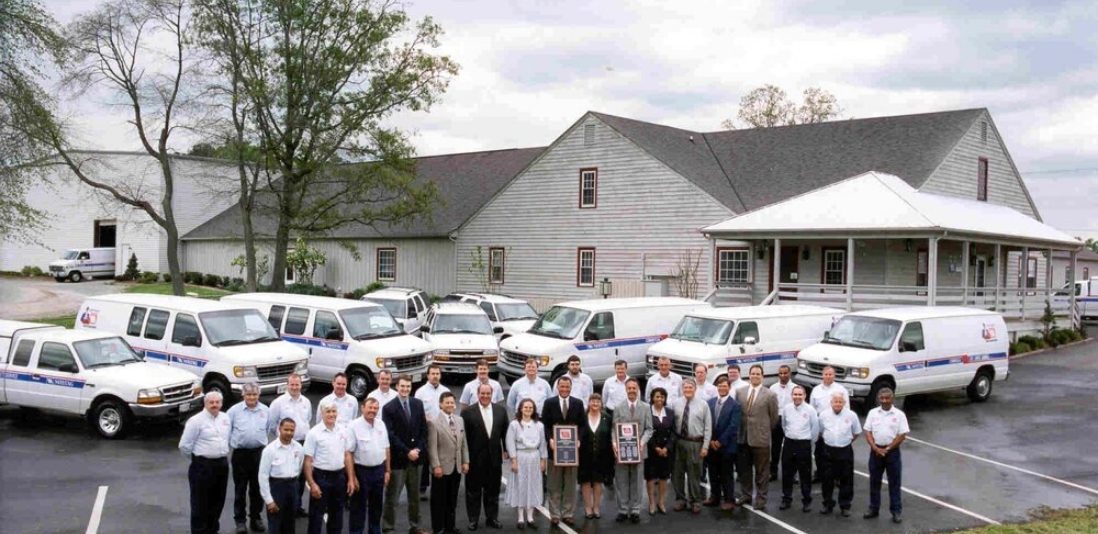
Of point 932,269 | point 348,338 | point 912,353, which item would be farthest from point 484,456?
point 932,269

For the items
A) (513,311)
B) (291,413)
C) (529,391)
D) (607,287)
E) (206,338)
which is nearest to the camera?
(291,413)

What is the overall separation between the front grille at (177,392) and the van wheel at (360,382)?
3.52m

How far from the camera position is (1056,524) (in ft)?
33.2

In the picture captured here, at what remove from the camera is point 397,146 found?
105 ft

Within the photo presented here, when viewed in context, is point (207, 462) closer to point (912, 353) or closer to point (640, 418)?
point (640, 418)

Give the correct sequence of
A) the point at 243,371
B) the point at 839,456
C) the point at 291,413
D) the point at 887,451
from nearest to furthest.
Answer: the point at 291,413, the point at 887,451, the point at 839,456, the point at 243,371

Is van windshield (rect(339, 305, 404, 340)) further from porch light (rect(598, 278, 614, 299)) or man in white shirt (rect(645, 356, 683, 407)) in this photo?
porch light (rect(598, 278, 614, 299))

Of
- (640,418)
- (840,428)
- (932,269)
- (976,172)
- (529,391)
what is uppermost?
(976,172)

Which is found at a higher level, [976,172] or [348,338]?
[976,172]

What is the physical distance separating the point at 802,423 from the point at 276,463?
6.03m

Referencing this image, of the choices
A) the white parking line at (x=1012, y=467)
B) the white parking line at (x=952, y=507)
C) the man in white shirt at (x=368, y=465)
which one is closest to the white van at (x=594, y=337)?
the white parking line at (x=1012, y=467)

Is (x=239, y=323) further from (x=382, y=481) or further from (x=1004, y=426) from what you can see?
(x=1004, y=426)

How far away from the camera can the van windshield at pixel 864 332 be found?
1678cm

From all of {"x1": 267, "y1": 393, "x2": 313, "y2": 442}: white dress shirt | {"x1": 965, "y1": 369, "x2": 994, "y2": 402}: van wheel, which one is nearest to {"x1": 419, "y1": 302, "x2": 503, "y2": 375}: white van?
{"x1": 267, "y1": 393, "x2": 313, "y2": 442}: white dress shirt
